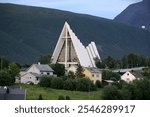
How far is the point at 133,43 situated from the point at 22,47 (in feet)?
75.5

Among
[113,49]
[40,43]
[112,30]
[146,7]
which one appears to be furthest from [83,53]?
[146,7]

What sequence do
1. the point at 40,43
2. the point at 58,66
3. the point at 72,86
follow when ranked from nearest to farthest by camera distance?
the point at 72,86
the point at 58,66
the point at 40,43

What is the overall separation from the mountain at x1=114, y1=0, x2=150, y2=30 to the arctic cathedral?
5101 centimetres

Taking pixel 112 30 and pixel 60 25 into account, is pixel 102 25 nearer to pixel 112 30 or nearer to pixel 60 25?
pixel 112 30

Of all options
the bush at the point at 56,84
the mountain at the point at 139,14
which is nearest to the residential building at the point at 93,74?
the bush at the point at 56,84

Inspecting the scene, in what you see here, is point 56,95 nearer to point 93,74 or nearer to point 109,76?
point 93,74

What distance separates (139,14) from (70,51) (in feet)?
174

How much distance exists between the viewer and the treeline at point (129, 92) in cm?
893

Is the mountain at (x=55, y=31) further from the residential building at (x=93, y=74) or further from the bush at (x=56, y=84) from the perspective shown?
the bush at (x=56, y=84)

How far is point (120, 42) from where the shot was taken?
60156 millimetres

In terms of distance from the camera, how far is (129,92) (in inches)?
370

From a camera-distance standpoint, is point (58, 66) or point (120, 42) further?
point (120, 42)

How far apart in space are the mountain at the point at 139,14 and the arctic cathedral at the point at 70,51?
51005mm

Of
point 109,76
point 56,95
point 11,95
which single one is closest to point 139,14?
point 109,76
